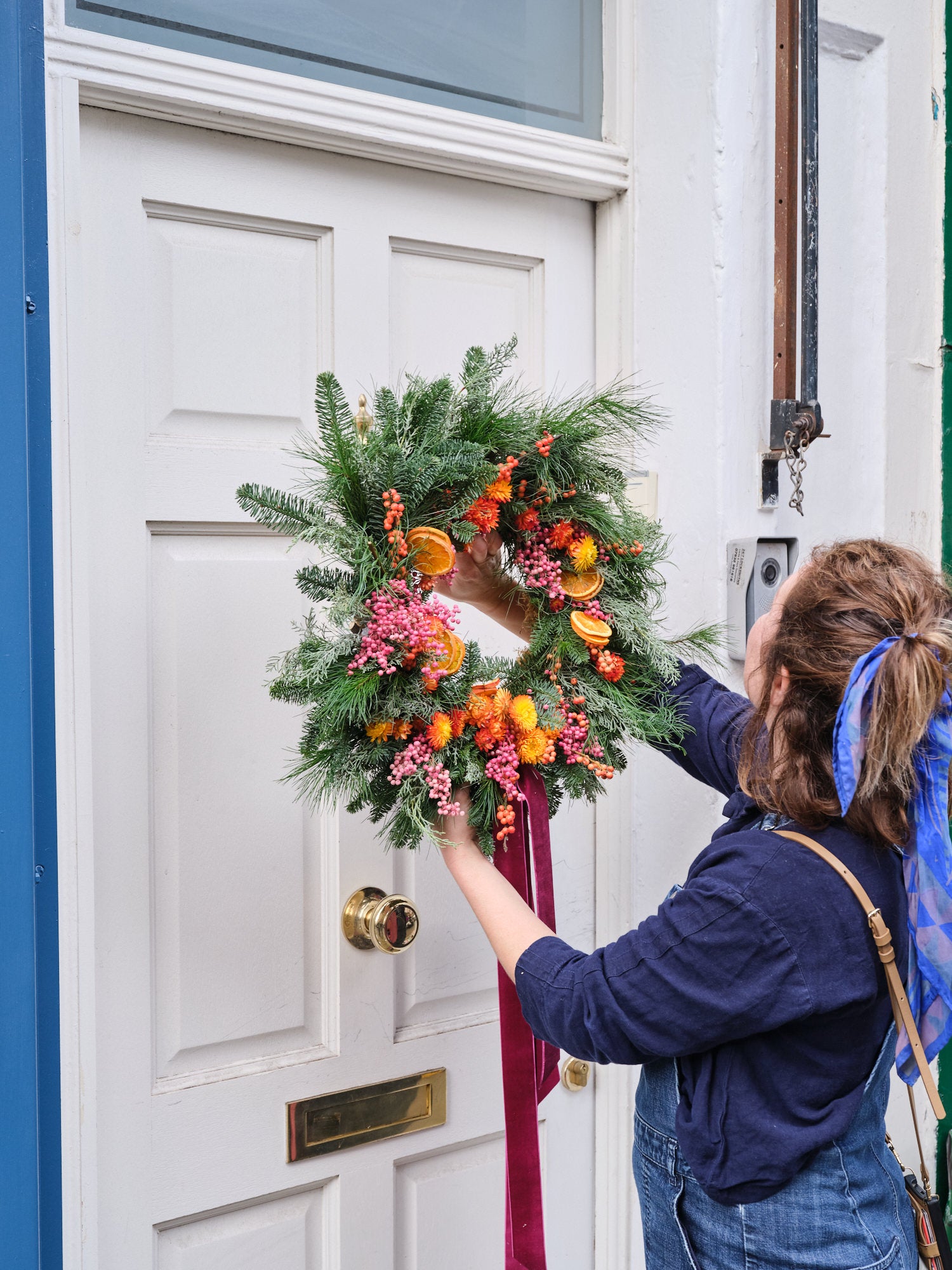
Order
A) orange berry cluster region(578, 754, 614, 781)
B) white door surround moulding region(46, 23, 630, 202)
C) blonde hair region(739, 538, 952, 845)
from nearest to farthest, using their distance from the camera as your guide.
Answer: blonde hair region(739, 538, 952, 845) → orange berry cluster region(578, 754, 614, 781) → white door surround moulding region(46, 23, 630, 202)

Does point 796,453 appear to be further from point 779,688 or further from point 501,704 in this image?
point 501,704

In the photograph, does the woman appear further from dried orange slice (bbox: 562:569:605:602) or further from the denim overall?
dried orange slice (bbox: 562:569:605:602)

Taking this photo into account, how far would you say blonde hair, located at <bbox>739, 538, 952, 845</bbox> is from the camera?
863 millimetres

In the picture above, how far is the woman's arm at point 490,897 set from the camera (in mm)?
958

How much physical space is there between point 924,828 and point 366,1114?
0.84m

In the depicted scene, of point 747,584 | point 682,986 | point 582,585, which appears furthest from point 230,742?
point 747,584

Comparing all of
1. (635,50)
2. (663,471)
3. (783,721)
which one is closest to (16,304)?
(783,721)

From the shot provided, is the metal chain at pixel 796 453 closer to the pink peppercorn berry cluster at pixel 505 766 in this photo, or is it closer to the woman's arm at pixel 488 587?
the woman's arm at pixel 488 587

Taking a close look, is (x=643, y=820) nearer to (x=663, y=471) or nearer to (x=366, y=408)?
(x=663, y=471)

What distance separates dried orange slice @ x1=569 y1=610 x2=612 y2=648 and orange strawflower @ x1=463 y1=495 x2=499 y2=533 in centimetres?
12

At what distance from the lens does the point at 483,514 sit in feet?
3.15

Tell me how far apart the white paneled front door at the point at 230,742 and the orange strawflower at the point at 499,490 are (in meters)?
0.35

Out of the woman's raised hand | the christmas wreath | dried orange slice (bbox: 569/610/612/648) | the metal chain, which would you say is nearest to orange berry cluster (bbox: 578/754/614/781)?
the christmas wreath

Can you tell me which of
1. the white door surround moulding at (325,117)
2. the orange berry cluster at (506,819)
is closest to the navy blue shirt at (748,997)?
the orange berry cluster at (506,819)
